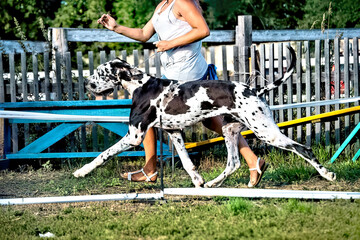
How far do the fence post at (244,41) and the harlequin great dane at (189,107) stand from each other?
2.52 m

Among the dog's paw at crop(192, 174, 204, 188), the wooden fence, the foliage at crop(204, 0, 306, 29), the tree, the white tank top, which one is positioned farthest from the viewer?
the foliage at crop(204, 0, 306, 29)

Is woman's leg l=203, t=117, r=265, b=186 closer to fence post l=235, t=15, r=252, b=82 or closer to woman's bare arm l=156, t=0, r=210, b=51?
woman's bare arm l=156, t=0, r=210, b=51

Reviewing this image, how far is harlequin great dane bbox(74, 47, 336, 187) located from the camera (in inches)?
178

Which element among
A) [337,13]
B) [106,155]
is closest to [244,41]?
[106,155]

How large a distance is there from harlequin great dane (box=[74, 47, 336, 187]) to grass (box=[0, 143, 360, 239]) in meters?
0.50

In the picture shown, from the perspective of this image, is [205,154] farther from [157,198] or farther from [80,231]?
[80,231]

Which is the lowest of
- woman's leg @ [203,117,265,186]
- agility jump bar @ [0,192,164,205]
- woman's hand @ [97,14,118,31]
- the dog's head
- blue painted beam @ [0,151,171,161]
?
blue painted beam @ [0,151,171,161]

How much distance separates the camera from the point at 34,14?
16906 mm

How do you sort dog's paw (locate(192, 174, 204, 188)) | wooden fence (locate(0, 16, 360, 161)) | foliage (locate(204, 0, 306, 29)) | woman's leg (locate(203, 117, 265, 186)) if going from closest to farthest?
1. dog's paw (locate(192, 174, 204, 188))
2. woman's leg (locate(203, 117, 265, 186))
3. wooden fence (locate(0, 16, 360, 161))
4. foliage (locate(204, 0, 306, 29))

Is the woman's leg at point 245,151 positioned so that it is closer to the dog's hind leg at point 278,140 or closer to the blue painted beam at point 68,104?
the dog's hind leg at point 278,140

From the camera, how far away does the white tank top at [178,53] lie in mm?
4719

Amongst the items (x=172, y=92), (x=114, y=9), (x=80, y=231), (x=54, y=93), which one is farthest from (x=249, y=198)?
(x=114, y=9)

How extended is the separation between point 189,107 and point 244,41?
3.20 meters

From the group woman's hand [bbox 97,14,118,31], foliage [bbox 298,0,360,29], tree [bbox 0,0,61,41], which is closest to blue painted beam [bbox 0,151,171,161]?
woman's hand [bbox 97,14,118,31]
